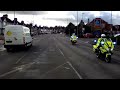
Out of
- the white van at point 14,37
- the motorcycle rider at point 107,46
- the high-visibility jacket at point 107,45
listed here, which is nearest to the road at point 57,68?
the motorcycle rider at point 107,46

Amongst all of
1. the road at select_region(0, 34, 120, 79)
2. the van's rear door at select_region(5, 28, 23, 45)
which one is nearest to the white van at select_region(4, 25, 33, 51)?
the van's rear door at select_region(5, 28, 23, 45)

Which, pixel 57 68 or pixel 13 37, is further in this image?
pixel 13 37

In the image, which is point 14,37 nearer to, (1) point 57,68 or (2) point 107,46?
(2) point 107,46

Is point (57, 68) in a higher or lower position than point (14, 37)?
lower

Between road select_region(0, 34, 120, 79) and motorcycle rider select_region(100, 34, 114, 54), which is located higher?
motorcycle rider select_region(100, 34, 114, 54)

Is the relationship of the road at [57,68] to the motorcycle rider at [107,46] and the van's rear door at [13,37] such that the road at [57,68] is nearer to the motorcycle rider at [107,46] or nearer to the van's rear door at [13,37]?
the motorcycle rider at [107,46]

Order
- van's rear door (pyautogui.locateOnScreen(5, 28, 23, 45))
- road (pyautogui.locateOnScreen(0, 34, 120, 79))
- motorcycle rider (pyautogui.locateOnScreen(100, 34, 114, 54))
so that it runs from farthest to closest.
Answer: van's rear door (pyautogui.locateOnScreen(5, 28, 23, 45))
motorcycle rider (pyautogui.locateOnScreen(100, 34, 114, 54))
road (pyautogui.locateOnScreen(0, 34, 120, 79))

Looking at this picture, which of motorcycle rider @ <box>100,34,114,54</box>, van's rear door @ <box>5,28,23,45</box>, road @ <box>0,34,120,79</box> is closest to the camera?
road @ <box>0,34,120,79</box>

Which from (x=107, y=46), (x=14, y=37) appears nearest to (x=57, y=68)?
(x=107, y=46)

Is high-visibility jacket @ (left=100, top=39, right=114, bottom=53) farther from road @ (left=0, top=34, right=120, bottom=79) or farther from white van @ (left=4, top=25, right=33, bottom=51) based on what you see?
white van @ (left=4, top=25, right=33, bottom=51)

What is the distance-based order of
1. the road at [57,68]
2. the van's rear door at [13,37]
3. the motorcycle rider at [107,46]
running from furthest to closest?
the van's rear door at [13,37], the motorcycle rider at [107,46], the road at [57,68]
